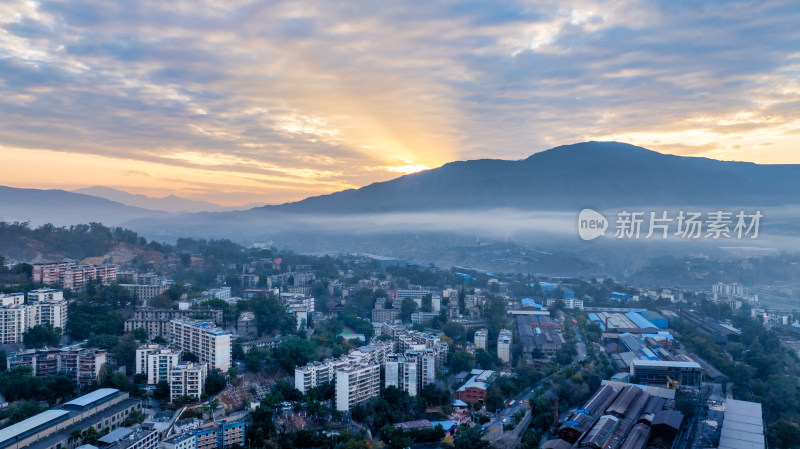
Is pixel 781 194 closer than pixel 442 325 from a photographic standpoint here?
No

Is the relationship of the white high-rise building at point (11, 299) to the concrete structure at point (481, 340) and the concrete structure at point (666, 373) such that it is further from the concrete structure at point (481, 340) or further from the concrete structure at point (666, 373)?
the concrete structure at point (666, 373)

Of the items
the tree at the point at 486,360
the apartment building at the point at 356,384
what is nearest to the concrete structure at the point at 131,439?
the apartment building at the point at 356,384

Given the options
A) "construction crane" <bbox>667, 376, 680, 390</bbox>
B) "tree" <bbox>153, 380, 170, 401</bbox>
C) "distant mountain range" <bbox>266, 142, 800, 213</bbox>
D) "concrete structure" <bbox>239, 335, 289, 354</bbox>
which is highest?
"distant mountain range" <bbox>266, 142, 800, 213</bbox>

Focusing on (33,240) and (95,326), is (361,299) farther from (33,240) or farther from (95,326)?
(33,240)

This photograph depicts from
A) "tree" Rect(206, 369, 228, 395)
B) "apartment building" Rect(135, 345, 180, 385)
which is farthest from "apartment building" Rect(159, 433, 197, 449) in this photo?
"apartment building" Rect(135, 345, 180, 385)

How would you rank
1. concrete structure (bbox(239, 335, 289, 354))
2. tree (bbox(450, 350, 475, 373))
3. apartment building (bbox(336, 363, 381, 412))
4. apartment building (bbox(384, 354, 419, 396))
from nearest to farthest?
apartment building (bbox(336, 363, 381, 412)) → apartment building (bbox(384, 354, 419, 396)) → concrete structure (bbox(239, 335, 289, 354)) → tree (bbox(450, 350, 475, 373))

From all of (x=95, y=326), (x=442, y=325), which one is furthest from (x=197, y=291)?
(x=442, y=325)

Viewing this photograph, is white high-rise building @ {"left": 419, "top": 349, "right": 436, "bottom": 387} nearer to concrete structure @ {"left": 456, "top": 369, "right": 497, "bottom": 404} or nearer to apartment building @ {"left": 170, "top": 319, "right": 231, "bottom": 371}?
concrete structure @ {"left": 456, "top": 369, "right": 497, "bottom": 404}
